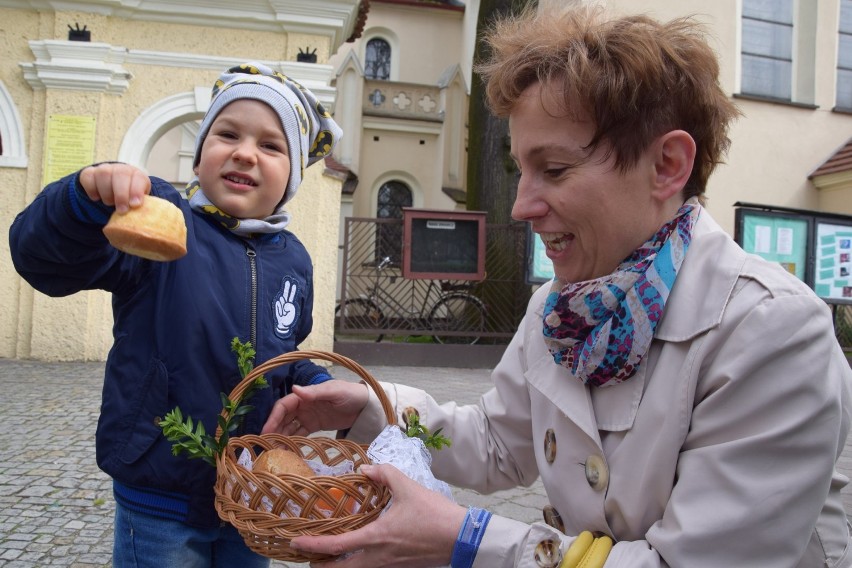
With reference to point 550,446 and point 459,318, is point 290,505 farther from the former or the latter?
point 459,318

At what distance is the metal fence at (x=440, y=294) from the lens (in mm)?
10148

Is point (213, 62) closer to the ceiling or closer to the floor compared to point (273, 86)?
closer to the ceiling

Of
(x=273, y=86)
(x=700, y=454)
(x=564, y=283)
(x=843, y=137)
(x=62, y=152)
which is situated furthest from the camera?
(x=843, y=137)

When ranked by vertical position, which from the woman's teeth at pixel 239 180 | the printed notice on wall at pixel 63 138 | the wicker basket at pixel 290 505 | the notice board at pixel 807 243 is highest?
the printed notice on wall at pixel 63 138

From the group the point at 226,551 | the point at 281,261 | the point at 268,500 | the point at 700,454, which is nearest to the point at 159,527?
the point at 226,551

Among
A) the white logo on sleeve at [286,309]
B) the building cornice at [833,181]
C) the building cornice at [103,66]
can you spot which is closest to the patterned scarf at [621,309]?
the white logo on sleeve at [286,309]

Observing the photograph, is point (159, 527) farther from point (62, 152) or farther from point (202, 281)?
point (62, 152)

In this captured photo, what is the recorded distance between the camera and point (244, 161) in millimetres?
1944

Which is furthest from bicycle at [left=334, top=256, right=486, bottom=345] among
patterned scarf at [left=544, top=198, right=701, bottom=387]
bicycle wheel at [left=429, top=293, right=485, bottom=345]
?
patterned scarf at [left=544, top=198, right=701, bottom=387]

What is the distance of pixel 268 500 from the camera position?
4.75ft

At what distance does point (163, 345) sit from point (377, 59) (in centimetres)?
2410

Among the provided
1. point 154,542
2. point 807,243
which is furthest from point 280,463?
point 807,243

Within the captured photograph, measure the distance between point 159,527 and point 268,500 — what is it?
0.53 metres

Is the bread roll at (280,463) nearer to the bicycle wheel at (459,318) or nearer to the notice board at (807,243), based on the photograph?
the bicycle wheel at (459,318)
